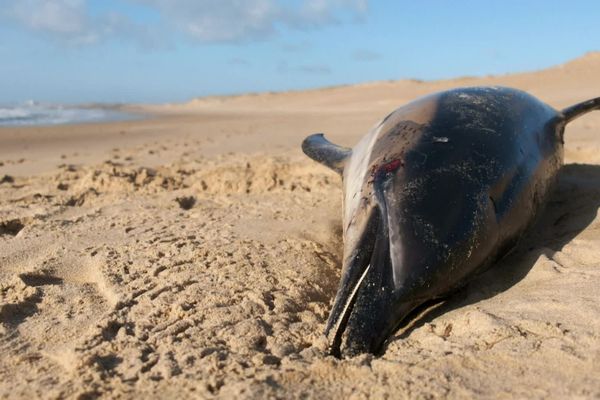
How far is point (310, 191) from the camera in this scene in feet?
17.4

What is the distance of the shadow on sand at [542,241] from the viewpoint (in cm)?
274

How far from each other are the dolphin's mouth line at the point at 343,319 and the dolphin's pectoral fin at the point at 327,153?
1.66 meters

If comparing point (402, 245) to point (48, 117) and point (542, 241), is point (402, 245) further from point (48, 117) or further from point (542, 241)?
point (48, 117)

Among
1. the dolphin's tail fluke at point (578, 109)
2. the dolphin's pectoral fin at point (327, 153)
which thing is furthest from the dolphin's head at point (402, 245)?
the dolphin's tail fluke at point (578, 109)

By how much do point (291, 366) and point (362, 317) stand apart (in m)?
0.40

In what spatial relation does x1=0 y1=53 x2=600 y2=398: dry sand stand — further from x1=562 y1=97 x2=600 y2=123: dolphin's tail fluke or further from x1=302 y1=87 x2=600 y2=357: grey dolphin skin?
x1=562 y1=97 x2=600 y2=123: dolphin's tail fluke

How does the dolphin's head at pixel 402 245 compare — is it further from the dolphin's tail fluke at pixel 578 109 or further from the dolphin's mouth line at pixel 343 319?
the dolphin's tail fluke at pixel 578 109

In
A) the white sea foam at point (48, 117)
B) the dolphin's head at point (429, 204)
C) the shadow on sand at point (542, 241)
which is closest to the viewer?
the dolphin's head at point (429, 204)

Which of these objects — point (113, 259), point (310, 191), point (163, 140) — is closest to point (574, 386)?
point (113, 259)

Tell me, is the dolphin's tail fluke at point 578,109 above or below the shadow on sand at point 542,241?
above

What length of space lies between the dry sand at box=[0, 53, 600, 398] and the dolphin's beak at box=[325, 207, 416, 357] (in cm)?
9

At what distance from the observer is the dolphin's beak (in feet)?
7.75

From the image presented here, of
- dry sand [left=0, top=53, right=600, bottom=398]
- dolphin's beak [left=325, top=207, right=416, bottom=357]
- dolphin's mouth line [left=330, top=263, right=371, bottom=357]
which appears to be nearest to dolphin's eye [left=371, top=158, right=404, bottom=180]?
dolphin's beak [left=325, top=207, right=416, bottom=357]

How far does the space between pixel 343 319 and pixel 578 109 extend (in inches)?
122
